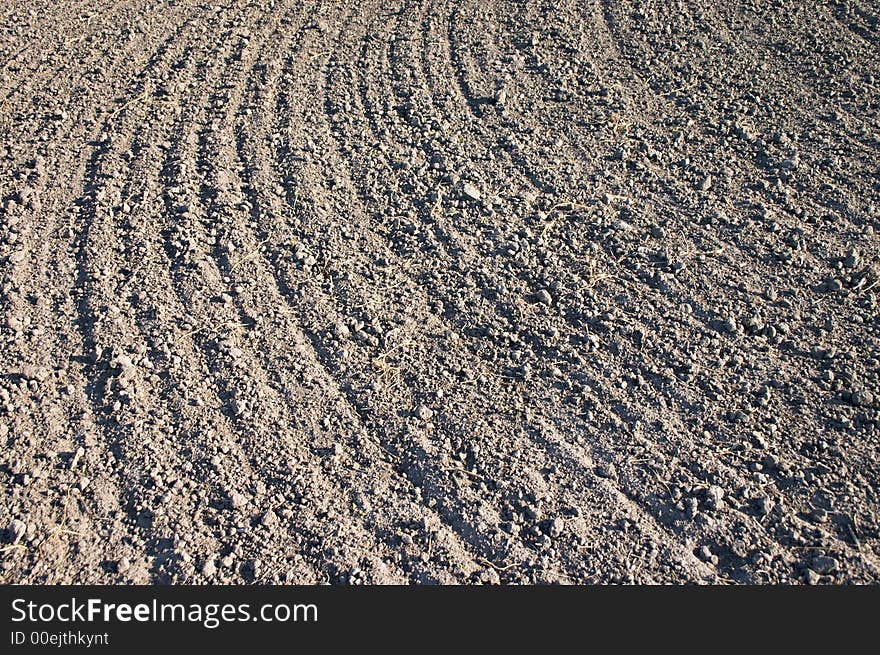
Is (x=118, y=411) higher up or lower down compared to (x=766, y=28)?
lower down

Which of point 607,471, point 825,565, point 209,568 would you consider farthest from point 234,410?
point 825,565

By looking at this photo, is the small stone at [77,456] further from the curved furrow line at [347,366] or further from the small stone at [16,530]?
the curved furrow line at [347,366]

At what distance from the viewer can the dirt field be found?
11.4 feet

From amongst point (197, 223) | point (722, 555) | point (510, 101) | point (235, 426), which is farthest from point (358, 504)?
point (510, 101)

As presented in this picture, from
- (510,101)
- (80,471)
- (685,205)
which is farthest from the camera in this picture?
(510,101)

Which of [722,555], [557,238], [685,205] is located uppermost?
[685,205]

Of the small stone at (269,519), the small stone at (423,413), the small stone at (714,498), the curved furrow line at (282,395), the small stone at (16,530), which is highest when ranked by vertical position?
the small stone at (714,498)

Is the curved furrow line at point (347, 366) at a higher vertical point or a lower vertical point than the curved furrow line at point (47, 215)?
higher

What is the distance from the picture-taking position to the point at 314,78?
670cm

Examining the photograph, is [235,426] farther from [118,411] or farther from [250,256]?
[250,256]

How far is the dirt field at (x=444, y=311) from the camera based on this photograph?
347 centimetres

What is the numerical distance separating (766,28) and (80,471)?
6.97m

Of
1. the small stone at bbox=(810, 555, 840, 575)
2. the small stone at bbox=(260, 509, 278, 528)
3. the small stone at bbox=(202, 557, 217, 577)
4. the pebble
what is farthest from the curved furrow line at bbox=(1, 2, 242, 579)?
the pebble

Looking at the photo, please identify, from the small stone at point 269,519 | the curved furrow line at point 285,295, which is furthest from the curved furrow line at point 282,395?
the small stone at point 269,519
